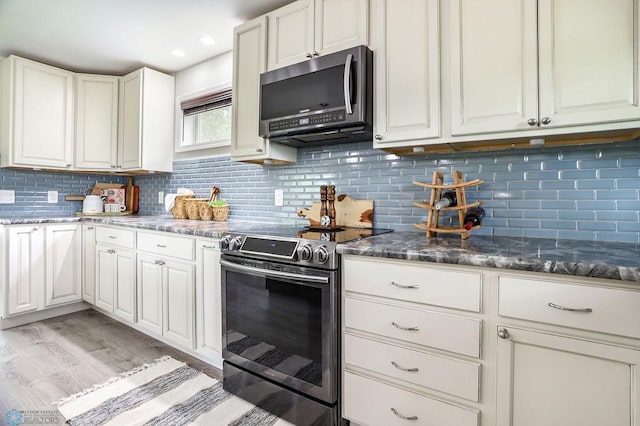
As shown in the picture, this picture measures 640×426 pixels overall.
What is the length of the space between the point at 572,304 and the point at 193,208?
279 centimetres

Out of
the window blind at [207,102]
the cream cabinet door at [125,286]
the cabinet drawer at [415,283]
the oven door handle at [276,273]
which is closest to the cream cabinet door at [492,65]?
the cabinet drawer at [415,283]

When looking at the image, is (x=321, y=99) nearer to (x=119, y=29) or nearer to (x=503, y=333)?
(x=503, y=333)

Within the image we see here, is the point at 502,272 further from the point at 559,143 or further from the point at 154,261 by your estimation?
the point at 154,261

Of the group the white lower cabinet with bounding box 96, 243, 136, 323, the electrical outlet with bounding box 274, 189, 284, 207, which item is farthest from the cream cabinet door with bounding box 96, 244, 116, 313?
the electrical outlet with bounding box 274, 189, 284, 207

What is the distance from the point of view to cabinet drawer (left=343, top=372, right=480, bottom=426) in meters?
1.30

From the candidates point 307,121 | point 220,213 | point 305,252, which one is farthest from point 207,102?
point 305,252

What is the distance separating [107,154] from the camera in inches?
139

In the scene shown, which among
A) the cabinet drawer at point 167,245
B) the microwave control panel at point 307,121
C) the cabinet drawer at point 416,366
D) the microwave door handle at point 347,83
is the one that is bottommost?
the cabinet drawer at point 416,366

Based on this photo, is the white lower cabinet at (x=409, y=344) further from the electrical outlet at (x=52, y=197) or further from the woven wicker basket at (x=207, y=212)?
the electrical outlet at (x=52, y=197)

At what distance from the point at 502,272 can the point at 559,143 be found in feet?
2.75

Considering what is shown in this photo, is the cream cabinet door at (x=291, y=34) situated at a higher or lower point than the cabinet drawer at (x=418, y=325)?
higher

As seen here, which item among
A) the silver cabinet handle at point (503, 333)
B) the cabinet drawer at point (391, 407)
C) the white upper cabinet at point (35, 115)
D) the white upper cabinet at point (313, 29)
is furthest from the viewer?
the white upper cabinet at point (35, 115)

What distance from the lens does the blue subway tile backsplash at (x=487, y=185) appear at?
1540 millimetres

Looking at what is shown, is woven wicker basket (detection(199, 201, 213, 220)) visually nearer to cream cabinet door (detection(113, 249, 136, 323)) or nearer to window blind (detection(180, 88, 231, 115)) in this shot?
cream cabinet door (detection(113, 249, 136, 323))
